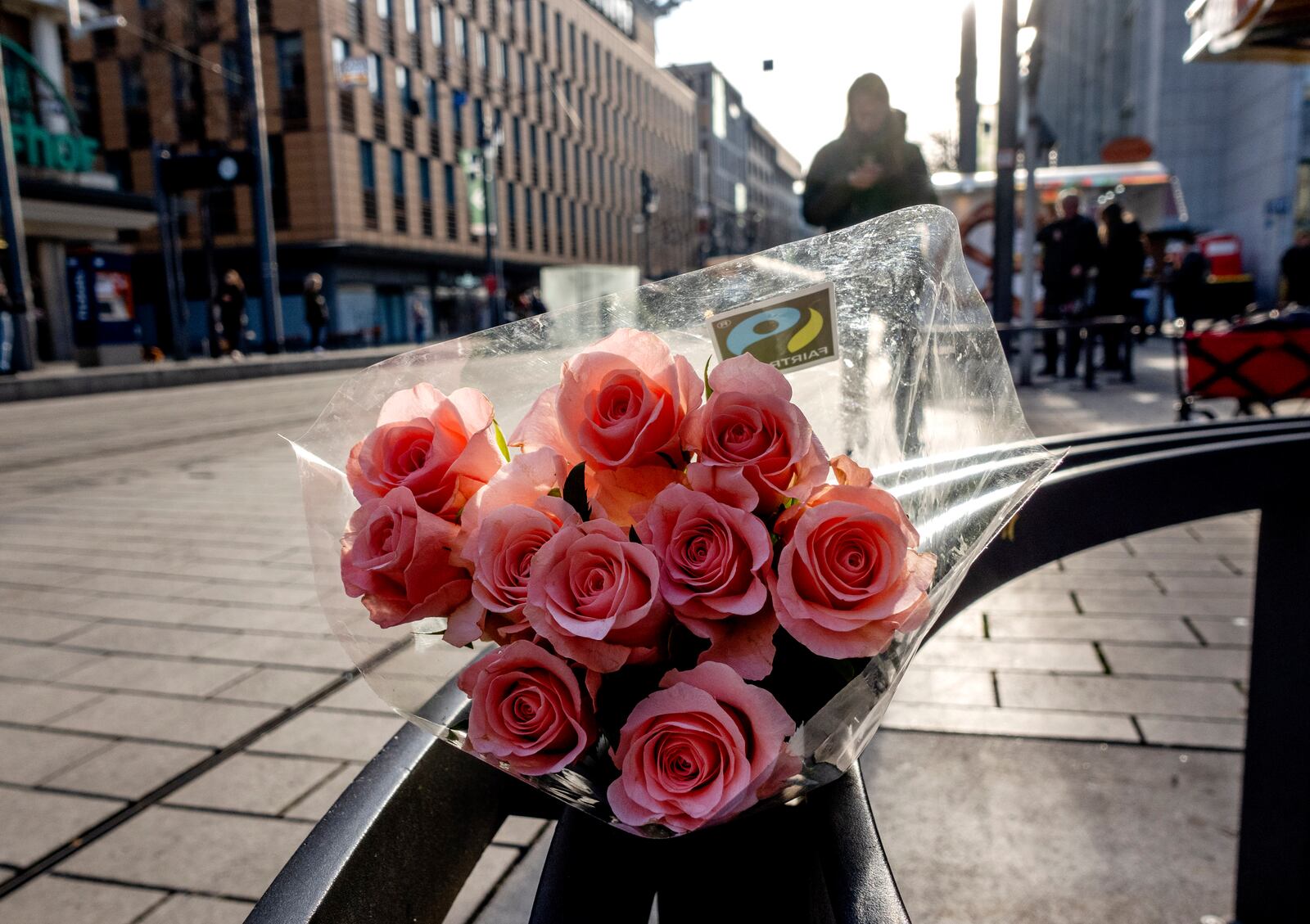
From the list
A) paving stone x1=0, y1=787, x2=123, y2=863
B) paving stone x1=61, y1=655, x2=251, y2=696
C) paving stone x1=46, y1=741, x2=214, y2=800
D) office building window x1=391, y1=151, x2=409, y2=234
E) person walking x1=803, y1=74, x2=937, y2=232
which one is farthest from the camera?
office building window x1=391, y1=151, x2=409, y2=234

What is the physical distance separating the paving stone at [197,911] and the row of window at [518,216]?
127ft

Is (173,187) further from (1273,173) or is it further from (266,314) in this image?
(1273,173)

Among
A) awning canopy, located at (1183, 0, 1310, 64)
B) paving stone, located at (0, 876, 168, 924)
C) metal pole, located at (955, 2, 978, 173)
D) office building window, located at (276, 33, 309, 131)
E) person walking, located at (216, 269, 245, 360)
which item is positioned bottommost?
paving stone, located at (0, 876, 168, 924)

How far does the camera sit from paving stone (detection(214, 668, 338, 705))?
3.15m

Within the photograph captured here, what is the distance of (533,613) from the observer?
67 centimetres

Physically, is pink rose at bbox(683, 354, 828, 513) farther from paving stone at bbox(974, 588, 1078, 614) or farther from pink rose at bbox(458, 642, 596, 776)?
paving stone at bbox(974, 588, 1078, 614)

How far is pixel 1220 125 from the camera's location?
35125 mm

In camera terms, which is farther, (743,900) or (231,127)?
(231,127)

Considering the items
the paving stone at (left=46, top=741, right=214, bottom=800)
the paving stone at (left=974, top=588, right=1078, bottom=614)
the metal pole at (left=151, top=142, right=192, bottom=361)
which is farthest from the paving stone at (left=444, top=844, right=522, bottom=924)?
the metal pole at (left=151, top=142, right=192, bottom=361)

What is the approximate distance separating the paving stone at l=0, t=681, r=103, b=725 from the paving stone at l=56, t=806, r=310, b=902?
33.1 inches

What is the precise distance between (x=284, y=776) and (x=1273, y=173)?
34.4 meters

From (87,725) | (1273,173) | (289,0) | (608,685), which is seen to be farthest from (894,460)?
(289,0)

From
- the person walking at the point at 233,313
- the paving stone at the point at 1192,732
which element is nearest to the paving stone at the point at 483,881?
the paving stone at the point at 1192,732

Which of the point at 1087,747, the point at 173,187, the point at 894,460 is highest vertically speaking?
the point at 173,187
